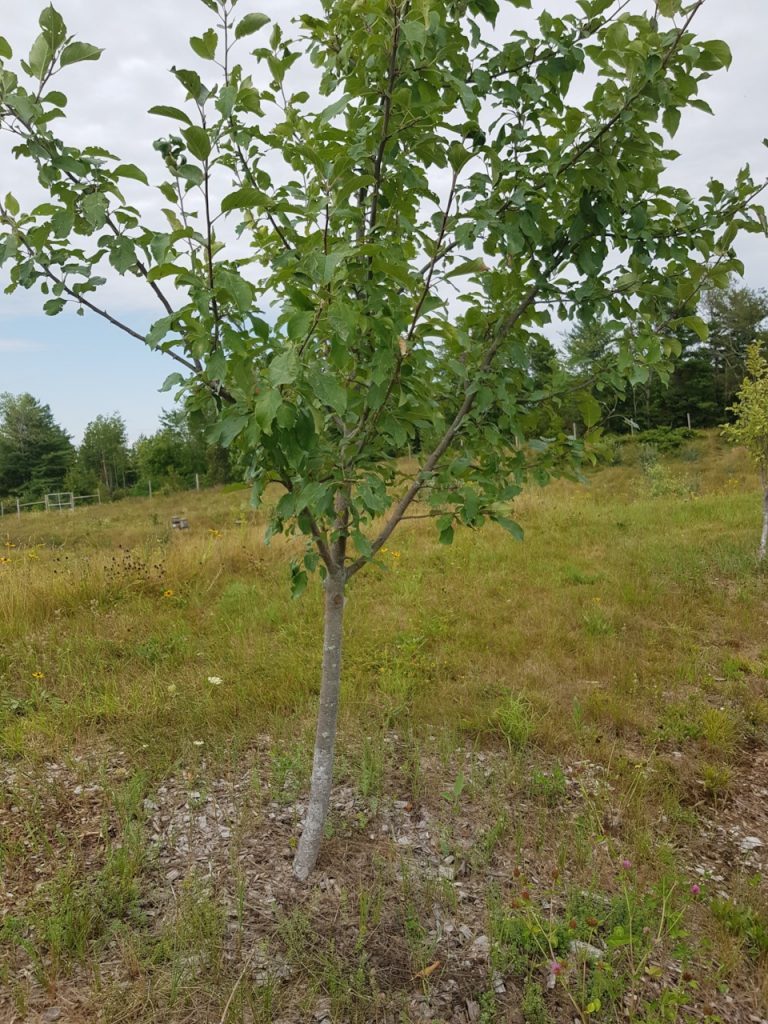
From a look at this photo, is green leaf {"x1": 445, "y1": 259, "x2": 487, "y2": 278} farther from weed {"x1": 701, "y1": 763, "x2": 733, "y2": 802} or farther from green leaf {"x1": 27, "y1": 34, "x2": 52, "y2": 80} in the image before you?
weed {"x1": 701, "y1": 763, "x2": 733, "y2": 802}

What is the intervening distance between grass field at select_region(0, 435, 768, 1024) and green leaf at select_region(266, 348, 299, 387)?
2102 millimetres

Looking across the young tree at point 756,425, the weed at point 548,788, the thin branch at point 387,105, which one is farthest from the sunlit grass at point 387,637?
the thin branch at point 387,105

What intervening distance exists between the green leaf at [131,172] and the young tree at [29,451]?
156 feet

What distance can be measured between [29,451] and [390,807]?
2005 inches

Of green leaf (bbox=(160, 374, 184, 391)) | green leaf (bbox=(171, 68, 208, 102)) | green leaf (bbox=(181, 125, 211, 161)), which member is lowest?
green leaf (bbox=(160, 374, 184, 391))

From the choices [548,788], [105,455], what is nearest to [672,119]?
[548,788]

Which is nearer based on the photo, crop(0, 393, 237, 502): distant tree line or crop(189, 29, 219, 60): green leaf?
crop(189, 29, 219, 60): green leaf

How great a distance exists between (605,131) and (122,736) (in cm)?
406

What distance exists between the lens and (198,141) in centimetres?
158

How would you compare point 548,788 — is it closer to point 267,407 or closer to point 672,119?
point 267,407

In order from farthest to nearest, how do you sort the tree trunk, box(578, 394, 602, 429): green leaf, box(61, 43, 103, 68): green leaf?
the tree trunk, box(578, 394, 602, 429): green leaf, box(61, 43, 103, 68): green leaf

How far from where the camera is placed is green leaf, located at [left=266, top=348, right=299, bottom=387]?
5.04ft

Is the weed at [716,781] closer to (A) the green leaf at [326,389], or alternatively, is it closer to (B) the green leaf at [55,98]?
(A) the green leaf at [326,389]

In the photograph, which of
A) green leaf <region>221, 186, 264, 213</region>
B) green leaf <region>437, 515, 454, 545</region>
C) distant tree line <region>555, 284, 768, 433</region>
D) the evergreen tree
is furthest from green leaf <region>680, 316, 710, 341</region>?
the evergreen tree
